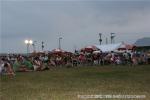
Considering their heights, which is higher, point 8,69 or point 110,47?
point 110,47

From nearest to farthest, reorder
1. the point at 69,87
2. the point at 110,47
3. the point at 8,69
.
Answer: the point at 69,87, the point at 8,69, the point at 110,47

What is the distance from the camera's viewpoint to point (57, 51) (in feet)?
205

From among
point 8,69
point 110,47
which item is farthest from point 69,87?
point 110,47

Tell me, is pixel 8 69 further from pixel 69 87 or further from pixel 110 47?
pixel 110 47

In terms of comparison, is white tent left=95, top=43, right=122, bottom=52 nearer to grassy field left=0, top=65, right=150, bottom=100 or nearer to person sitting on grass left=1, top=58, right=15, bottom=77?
person sitting on grass left=1, top=58, right=15, bottom=77

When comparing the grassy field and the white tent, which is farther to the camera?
the white tent

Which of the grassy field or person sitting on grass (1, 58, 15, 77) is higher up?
person sitting on grass (1, 58, 15, 77)

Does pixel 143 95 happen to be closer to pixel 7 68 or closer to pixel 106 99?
pixel 106 99

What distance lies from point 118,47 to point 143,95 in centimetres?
4681

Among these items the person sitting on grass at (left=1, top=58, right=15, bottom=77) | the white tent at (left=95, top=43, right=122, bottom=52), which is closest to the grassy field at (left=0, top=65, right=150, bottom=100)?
the person sitting on grass at (left=1, top=58, right=15, bottom=77)

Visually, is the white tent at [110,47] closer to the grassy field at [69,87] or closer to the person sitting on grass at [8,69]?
the person sitting on grass at [8,69]

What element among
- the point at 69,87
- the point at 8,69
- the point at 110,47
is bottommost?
the point at 69,87

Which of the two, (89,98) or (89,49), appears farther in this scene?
(89,49)

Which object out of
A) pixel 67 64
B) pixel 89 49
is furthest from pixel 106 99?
pixel 89 49
